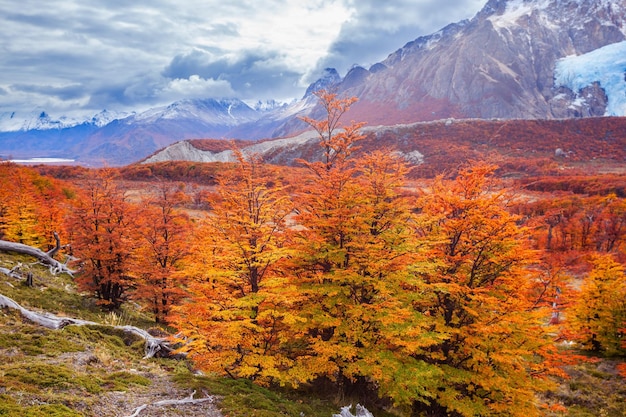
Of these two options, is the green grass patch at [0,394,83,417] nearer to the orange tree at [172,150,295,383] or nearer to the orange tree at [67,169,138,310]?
the orange tree at [172,150,295,383]

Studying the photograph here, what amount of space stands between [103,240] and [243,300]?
13327mm

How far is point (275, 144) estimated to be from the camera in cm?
16312

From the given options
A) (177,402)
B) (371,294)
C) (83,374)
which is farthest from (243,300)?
(371,294)

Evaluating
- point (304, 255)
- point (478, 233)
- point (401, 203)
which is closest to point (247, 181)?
point (304, 255)

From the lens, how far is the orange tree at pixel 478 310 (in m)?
13.8

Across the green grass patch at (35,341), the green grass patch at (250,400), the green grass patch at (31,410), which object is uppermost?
the green grass patch at (31,410)

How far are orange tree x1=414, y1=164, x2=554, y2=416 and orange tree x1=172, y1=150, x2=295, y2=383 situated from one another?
5.66m

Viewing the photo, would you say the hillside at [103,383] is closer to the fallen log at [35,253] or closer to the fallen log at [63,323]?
the fallen log at [63,323]

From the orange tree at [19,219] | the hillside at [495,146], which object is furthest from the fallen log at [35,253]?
the hillside at [495,146]

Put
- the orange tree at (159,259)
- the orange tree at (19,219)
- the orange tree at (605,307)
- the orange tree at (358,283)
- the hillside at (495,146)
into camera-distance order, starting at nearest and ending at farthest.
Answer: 1. the orange tree at (358,283)
2. the orange tree at (159,259)
3. the orange tree at (605,307)
4. the orange tree at (19,219)
5. the hillside at (495,146)

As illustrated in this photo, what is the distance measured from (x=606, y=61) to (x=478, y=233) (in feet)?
823

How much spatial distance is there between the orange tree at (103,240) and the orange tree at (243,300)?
30.9 feet

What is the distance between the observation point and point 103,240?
21.3 meters

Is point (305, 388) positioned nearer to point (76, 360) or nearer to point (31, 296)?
point (76, 360)
